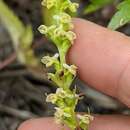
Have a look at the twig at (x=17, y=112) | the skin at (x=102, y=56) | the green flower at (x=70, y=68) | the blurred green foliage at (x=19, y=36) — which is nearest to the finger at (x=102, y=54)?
the skin at (x=102, y=56)

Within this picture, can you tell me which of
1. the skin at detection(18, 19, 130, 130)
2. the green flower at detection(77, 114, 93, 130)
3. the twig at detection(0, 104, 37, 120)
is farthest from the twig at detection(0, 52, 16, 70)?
the green flower at detection(77, 114, 93, 130)

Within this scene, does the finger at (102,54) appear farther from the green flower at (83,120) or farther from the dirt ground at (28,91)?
the dirt ground at (28,91)

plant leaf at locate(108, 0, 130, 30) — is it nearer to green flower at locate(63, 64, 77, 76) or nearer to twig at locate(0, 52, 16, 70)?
green flower at locate(63, 64, 77, 76)

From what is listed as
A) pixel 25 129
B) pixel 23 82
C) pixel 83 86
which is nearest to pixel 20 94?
pixel 23 82

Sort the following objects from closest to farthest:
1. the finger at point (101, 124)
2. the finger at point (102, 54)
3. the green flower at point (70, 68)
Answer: the green flower at point (70, 68)
the finger at point (102, 54)
the finger at point (101, 124)

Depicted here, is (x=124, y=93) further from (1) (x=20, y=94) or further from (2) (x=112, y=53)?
(1) (x=20, y=94)

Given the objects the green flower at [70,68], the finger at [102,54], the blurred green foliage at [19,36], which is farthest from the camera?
the blurred green foliage at [19,36]

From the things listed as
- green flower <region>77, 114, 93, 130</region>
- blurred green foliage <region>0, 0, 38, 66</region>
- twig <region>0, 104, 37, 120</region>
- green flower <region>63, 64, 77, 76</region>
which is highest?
blurred green foliage <region>0, 0, 38, 66</region>
